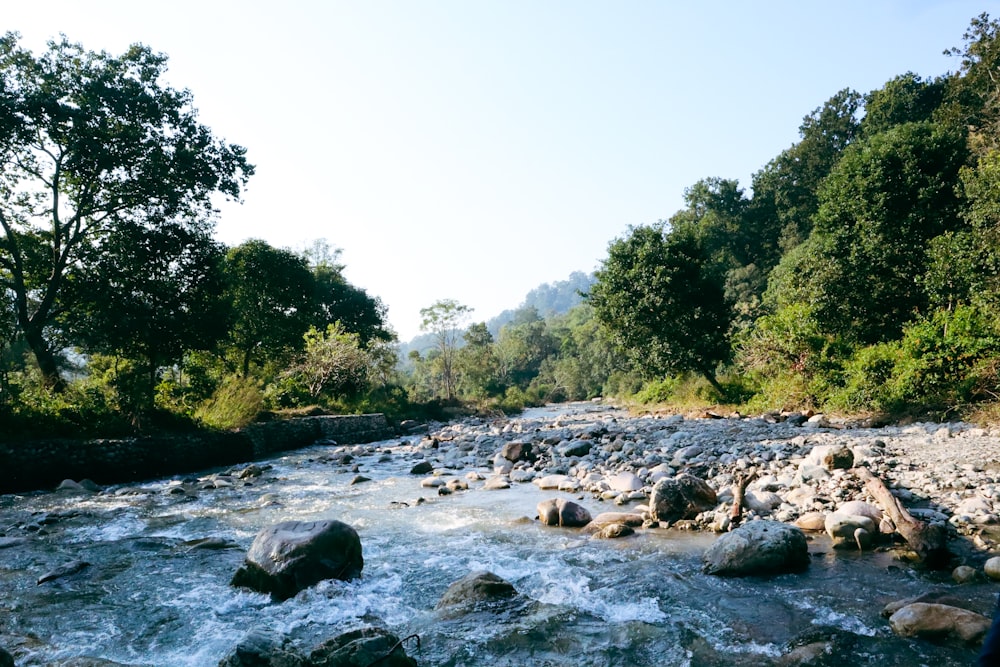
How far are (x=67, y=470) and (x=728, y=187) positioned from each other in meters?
54.1

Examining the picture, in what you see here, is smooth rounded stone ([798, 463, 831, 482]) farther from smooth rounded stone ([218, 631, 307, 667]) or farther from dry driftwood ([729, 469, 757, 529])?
smooth rounded stone ([218, 631, 307, 667])

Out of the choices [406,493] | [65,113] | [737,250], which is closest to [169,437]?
[406,493]

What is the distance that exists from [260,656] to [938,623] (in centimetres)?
480

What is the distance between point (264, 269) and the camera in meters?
28.2

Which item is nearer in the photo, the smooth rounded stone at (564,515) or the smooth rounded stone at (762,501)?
the smooth rounded stone at (762,501)

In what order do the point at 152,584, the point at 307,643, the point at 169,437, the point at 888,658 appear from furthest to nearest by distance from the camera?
1. the point at 169,437
2. the point at 152,584
3. the point at 307,643
4. the point at 888,658

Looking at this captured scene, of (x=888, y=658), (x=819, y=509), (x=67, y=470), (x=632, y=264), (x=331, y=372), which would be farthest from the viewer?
(x=331, y=372)

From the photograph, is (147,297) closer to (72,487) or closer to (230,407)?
(230,407)

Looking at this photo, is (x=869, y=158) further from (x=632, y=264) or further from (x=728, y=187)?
(x=728, y=187)

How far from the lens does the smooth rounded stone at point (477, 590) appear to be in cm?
499

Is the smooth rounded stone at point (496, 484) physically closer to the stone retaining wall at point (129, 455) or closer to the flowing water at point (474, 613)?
the flowing water at point (474, 613)

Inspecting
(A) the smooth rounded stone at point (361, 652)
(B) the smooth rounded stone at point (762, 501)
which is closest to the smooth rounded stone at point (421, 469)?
(B) the smooth rounded stone at point (762, 501)

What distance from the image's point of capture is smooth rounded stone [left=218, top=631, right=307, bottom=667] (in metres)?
3.56

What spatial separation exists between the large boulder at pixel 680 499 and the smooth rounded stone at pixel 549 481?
9.72 ft
